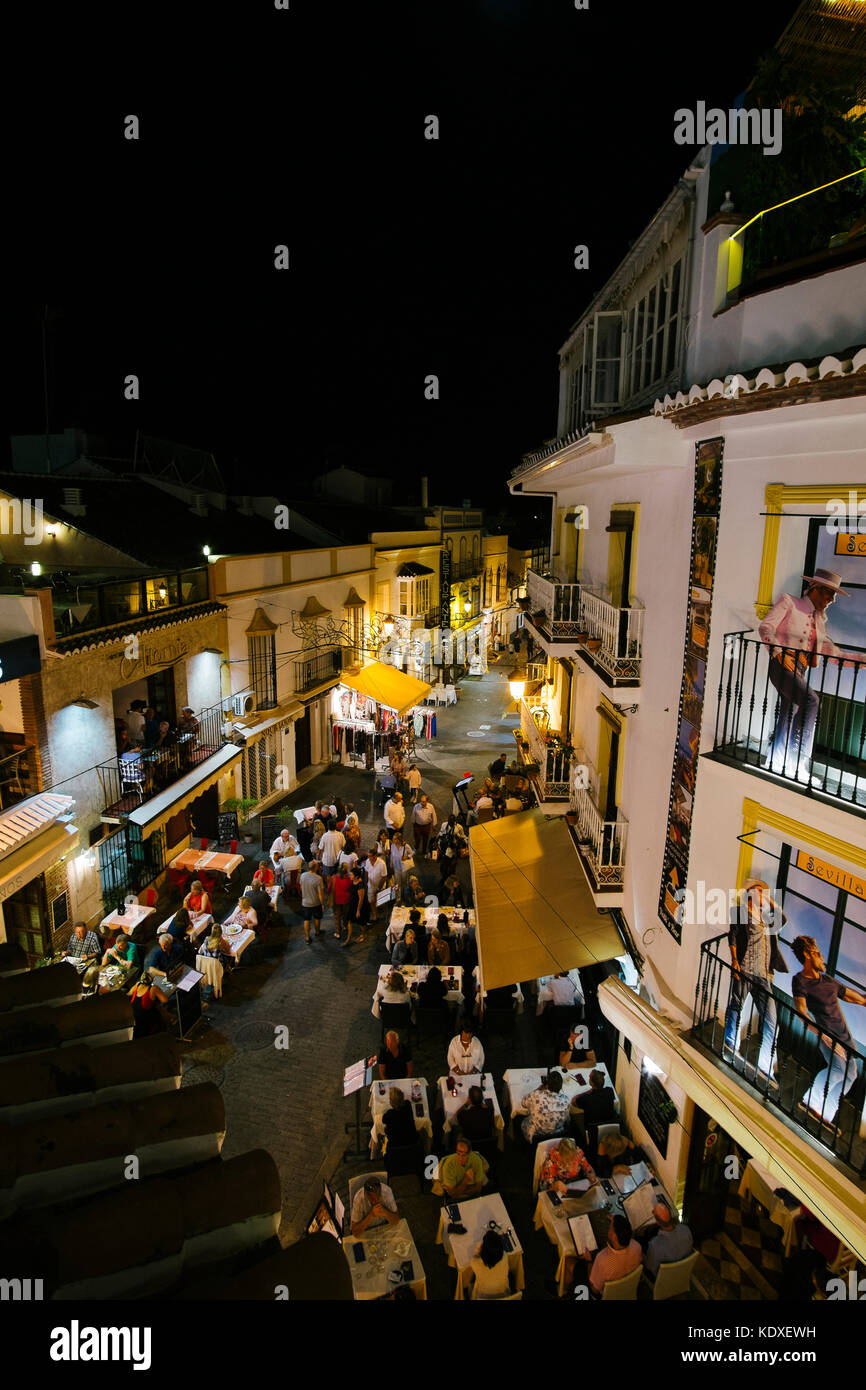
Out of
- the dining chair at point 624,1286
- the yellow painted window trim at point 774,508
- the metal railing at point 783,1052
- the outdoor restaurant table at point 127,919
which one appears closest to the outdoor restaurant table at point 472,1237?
the dining chair at point 624,1286

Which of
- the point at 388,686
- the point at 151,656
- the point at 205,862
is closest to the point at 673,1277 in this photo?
the point at 205,862

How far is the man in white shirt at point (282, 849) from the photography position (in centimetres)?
1472

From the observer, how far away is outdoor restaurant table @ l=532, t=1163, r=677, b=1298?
23.0 ft

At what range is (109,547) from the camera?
1544cm

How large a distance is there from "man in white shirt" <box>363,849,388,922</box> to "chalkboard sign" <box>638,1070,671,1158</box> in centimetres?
648

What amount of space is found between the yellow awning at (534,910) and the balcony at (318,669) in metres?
10.2

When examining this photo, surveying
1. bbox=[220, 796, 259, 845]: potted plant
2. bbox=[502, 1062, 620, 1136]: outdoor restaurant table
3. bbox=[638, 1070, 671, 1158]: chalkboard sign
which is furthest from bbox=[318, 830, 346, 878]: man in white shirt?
bbox=[638, 1070, 671, 1158]: chalkboard sign

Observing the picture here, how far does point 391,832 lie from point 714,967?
986 cm

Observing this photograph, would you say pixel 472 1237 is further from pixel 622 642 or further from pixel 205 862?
pixel 205 862

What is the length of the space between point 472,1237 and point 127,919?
25.1 feet

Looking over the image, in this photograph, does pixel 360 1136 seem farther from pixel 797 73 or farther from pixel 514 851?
pixel 797 73

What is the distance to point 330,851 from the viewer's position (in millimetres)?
14305

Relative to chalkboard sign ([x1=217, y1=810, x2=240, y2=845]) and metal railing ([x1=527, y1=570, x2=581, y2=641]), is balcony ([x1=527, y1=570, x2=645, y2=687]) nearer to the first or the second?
metal railing ([x1=527, y1=570, x2=581, y2=641])
